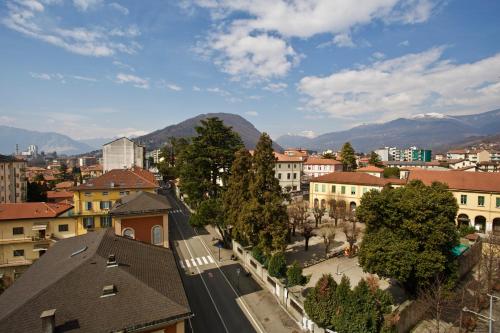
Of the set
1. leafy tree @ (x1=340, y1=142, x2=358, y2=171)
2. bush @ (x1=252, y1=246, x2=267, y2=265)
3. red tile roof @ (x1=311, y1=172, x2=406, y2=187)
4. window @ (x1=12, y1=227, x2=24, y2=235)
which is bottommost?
bush @ (x1=252, y1=246, x2=267, y2=265)

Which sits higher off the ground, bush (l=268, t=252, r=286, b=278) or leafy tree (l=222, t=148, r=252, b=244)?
leafy tree (l=222, t=148, r=252, b=244)

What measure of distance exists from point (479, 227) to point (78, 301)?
169 ft

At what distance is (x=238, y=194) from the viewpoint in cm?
3272

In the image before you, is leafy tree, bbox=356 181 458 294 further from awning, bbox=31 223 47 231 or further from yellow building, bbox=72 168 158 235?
awning, bbox=31 223 47 231

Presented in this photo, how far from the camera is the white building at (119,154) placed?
7981 cm

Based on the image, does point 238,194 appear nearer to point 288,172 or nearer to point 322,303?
point 322,303

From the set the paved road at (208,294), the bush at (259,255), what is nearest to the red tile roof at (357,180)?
the paved road at (208,294)

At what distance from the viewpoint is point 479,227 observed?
137 ft

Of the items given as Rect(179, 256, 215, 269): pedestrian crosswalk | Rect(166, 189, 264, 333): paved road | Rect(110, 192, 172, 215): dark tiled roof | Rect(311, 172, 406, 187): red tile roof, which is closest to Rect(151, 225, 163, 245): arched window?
Rect(110, 192, 172, 215): dark tiled roof

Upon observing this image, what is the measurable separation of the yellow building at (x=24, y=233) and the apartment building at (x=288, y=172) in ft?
160

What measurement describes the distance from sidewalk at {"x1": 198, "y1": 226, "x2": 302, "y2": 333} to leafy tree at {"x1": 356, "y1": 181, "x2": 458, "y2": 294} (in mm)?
7537

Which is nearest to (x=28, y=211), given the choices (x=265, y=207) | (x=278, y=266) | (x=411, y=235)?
(x=265, y=207)

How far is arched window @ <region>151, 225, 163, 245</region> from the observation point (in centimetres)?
2761

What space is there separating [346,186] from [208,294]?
3843 cm
